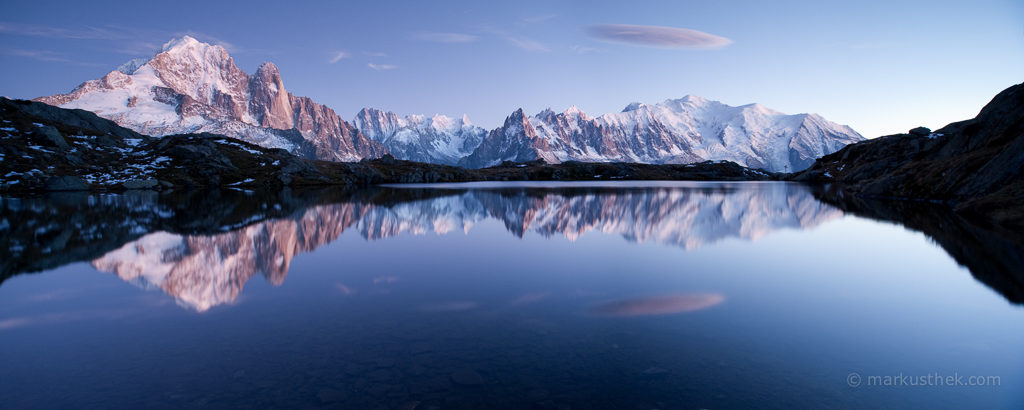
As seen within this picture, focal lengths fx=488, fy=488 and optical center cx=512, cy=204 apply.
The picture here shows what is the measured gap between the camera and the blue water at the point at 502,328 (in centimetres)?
1123

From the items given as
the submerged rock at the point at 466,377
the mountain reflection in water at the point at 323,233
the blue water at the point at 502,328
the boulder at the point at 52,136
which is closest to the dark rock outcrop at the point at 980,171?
the mountain reflection in water at the point at 323,233

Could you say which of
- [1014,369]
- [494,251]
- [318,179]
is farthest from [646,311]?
[318,179]

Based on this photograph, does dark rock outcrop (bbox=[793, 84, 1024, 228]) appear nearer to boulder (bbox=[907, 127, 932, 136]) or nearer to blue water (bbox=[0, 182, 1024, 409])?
blue water (bbox=[0, 182, 1024, 409])

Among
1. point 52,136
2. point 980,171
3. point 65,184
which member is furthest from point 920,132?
point 52,136

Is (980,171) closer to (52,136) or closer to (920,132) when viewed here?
(920,132)

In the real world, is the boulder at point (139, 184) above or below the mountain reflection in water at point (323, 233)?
above

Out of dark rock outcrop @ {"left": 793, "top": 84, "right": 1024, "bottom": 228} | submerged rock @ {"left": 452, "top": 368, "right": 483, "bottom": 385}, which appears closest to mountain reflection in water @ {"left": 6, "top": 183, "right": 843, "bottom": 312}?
submerged rock @ {"left": 452, "top": 368, "right": 483, "bottom": 385}

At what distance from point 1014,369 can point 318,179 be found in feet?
591

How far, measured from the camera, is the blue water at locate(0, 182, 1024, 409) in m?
11.2

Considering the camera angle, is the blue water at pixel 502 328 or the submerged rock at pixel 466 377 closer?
the blue water at pixel 502 328

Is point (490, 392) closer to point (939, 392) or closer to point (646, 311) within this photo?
point (646, 311)

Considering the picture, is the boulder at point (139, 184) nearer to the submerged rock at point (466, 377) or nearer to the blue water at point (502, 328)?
the blue water at point (502, 328)

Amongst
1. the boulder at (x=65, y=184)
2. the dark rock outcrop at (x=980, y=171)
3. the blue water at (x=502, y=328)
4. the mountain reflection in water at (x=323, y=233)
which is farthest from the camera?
the boulder at (x=65, y=184)

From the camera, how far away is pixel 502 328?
1563 cm
